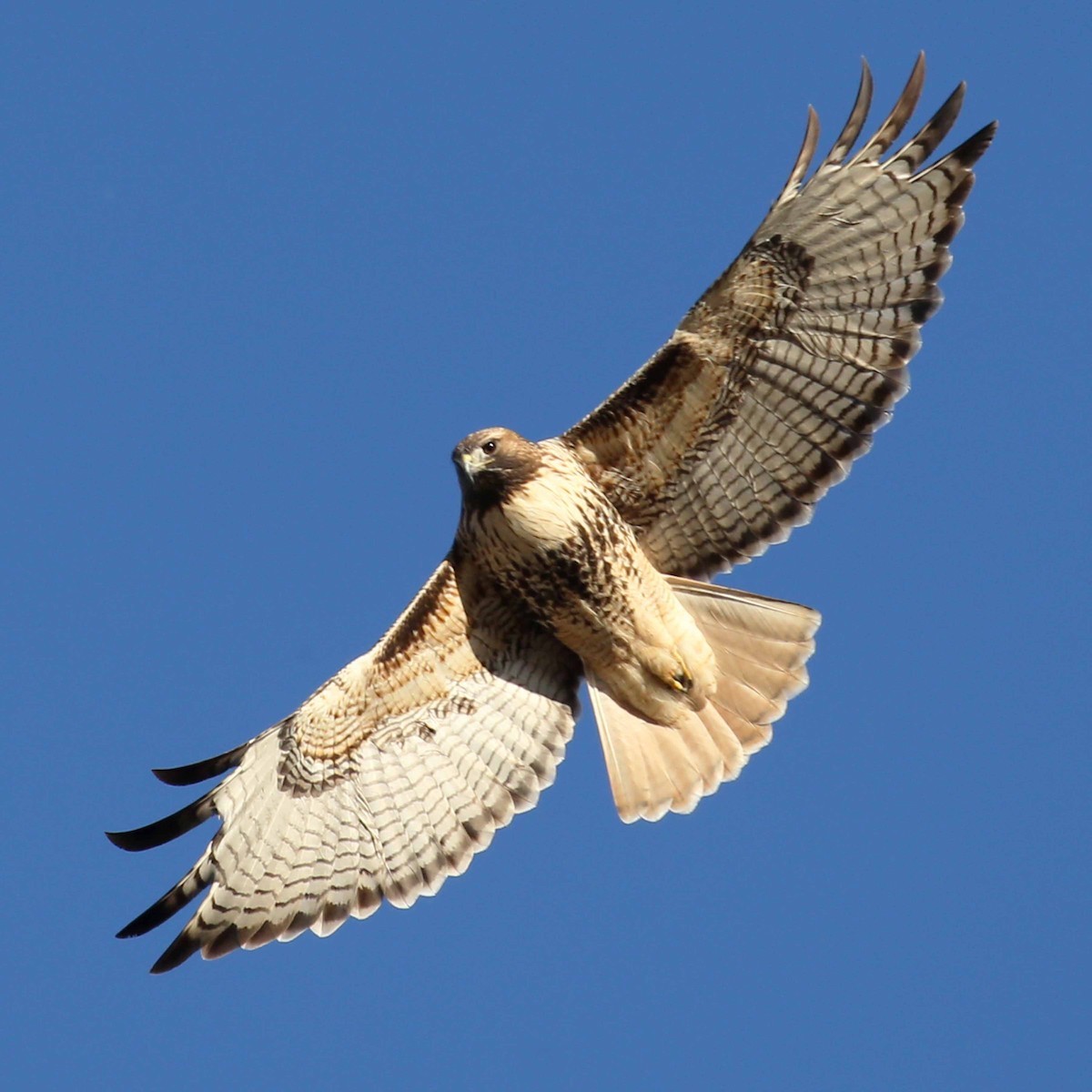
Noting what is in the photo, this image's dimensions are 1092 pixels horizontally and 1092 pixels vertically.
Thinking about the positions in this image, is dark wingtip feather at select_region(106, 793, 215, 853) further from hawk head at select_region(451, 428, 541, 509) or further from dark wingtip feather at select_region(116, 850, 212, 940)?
hawk head at select_region(451, 428, 541, 509)

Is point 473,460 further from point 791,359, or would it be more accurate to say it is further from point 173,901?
point 173,901

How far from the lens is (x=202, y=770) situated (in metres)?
9.91

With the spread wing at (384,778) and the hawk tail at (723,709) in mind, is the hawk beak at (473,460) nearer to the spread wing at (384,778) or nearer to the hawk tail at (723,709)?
the spread wing at (384,778)

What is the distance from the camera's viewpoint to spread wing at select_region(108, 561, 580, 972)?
32.6ft

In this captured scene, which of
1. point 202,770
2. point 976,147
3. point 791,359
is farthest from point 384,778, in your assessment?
point 976,147

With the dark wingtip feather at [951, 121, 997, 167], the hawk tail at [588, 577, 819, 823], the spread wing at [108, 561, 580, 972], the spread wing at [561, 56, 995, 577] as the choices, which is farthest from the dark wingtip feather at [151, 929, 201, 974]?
the dark wingtip feather at [951, 121, 997, 167]

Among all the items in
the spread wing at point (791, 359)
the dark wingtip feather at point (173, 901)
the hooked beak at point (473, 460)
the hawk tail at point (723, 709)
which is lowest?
the hawk tail at point (723, 709)

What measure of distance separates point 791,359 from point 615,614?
152cm

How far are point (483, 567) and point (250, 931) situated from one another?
7.19 feet

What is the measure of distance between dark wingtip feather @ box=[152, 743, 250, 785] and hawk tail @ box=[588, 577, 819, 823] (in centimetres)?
190

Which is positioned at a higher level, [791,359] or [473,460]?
[473,460]

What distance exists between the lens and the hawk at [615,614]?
367 inches

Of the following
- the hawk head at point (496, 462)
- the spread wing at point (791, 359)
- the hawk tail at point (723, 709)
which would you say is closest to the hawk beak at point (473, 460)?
the hawk head at point (496, 462)

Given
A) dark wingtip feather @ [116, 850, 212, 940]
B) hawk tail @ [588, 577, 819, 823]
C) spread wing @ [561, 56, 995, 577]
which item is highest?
spread wing @ [561, 56, 995, 577]
